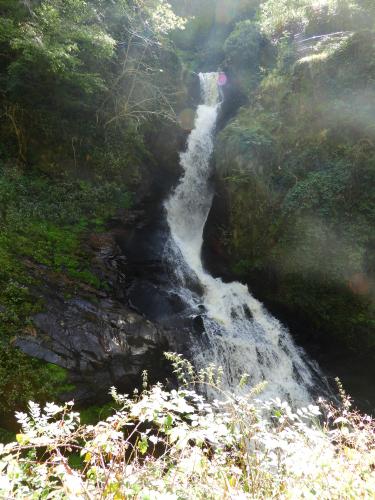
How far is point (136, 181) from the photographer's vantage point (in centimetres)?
1259

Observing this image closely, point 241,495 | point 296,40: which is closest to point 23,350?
point 241,495

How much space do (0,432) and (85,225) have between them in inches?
244

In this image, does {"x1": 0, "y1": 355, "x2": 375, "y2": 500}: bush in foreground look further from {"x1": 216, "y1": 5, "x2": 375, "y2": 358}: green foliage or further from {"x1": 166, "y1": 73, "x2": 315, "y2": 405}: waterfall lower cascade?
{"x1": 216, "y1": 5, "x2": 375, "y2": 358}: green foliage

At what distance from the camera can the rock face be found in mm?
5922

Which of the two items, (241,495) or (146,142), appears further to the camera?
(146,142)

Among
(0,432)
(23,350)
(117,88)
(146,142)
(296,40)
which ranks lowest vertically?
(0,432)

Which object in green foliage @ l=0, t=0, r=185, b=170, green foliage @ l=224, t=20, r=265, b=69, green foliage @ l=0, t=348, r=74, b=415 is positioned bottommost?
green foliage @ l=0, t=348, r=74, b=415

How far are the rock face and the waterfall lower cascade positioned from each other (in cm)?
135

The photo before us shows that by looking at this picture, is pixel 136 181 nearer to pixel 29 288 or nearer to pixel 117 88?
pixel 117 88

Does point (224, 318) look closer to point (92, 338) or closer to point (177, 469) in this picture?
point (92, 338)

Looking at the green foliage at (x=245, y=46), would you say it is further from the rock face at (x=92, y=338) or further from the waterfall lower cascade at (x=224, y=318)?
the rock face at (x=92, y=338)

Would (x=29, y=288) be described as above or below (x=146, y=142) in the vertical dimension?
below

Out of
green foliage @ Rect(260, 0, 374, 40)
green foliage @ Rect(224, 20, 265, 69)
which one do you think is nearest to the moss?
green foliage @ Rect(260, 0, 374, 40)

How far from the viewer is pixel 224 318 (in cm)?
882
